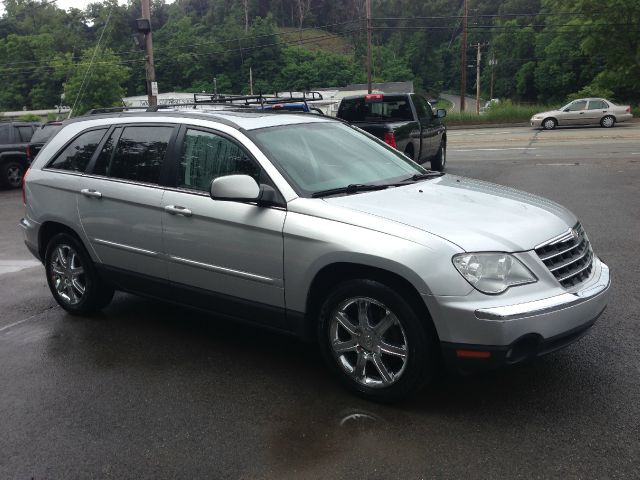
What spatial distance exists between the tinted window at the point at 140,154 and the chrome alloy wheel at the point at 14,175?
13.0 m

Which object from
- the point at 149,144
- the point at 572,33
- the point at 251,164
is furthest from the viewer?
the point at 572,33

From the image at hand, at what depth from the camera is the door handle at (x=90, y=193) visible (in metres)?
5.18

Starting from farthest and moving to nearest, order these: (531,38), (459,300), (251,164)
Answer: (531,38), (251,164), (459,300)

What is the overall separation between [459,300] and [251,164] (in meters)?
1.73

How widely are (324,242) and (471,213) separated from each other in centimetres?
89

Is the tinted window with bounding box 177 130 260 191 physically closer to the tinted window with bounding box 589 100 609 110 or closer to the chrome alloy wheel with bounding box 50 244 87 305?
the chrome alloy wheel with bounding box 50 244 87 305

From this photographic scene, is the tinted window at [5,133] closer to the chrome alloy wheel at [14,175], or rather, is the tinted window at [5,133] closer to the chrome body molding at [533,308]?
the chrome alloy wheel at [14,175]

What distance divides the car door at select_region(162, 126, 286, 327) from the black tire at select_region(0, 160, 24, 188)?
1364 cm

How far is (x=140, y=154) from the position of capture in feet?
16.6

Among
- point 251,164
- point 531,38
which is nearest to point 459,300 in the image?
point 251,164

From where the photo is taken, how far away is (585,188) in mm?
12227

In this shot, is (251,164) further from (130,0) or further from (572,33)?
(130,0)

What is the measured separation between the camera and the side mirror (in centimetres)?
405

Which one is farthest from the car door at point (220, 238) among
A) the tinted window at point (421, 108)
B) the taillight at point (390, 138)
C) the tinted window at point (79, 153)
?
the tinted window at point (421, 108)
